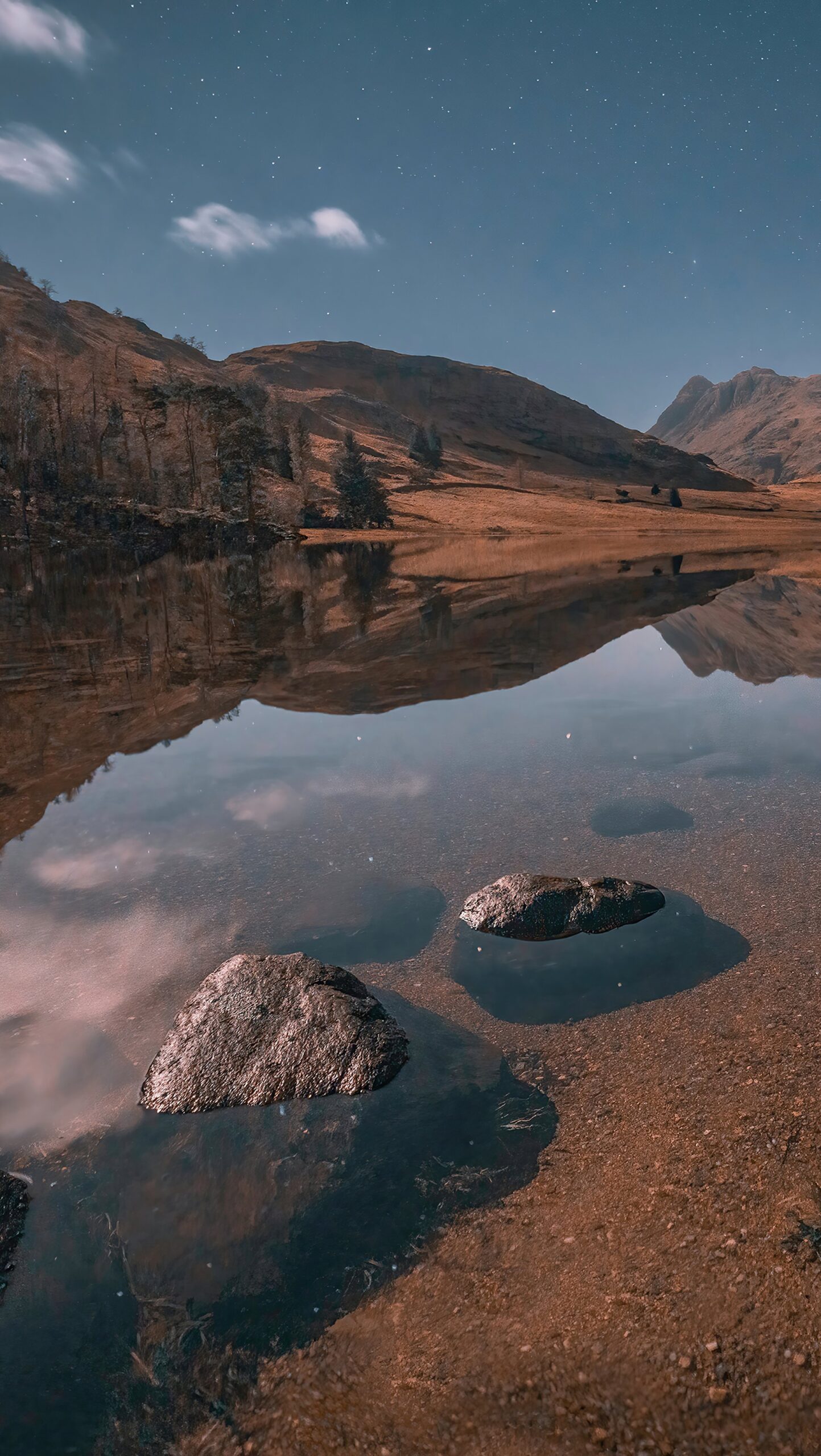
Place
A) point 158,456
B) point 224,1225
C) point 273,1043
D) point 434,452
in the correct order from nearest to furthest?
point 224,1225
point 273,1043
point 158,456
point 434,452

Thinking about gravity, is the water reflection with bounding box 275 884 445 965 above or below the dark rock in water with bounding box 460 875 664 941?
below

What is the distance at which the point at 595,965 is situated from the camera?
8.98 m

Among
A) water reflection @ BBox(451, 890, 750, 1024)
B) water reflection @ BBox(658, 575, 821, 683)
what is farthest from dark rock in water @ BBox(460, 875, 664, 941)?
Answer: water reflection @ BBox(658, 575, 821, 683)

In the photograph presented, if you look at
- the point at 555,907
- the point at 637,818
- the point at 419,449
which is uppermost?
the point at 419,449

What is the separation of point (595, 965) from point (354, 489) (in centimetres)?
11034

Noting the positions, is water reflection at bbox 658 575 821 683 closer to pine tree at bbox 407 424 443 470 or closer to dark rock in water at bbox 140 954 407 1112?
dark rock in water at bbox 140 954 407 1112

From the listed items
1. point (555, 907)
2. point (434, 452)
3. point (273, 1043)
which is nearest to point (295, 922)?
point (273, 1043)

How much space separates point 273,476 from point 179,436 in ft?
46.2

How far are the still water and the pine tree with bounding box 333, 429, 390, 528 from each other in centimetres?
8980

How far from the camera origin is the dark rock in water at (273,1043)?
7.21m

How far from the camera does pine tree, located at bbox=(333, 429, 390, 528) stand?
110875 mm

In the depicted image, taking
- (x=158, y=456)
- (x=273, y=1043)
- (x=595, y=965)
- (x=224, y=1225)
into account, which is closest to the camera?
(x=224, y=1225)

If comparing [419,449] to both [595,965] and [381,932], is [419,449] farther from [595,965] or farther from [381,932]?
[595,965]

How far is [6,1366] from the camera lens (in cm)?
491
